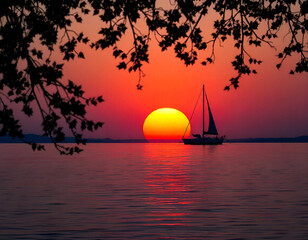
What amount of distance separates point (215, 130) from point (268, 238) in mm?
151214

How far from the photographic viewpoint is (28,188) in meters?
42.2

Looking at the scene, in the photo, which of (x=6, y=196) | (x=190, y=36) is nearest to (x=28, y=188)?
(x=6, y=196)

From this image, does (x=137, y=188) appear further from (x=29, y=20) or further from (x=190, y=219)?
(x=29, y=20)

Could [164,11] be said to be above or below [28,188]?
above

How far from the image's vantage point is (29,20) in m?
14.2

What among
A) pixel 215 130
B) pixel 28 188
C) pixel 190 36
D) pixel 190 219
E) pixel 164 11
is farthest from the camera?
pixel 215 130

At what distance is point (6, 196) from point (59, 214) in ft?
36.4

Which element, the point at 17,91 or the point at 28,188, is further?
the point at 28,188

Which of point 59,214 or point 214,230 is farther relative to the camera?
point 59,214

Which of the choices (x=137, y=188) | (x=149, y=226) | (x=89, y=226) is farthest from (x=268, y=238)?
(x=137, y=188)

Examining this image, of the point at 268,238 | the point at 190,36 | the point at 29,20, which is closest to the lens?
the point at 29,20

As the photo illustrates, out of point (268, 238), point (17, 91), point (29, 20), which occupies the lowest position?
point (268, 238)

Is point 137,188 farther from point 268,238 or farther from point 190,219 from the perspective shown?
point 268,238

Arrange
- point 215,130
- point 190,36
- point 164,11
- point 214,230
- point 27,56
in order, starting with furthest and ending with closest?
point 215,130
point 214,230
point 190,36
point 164,11
point 27,56
